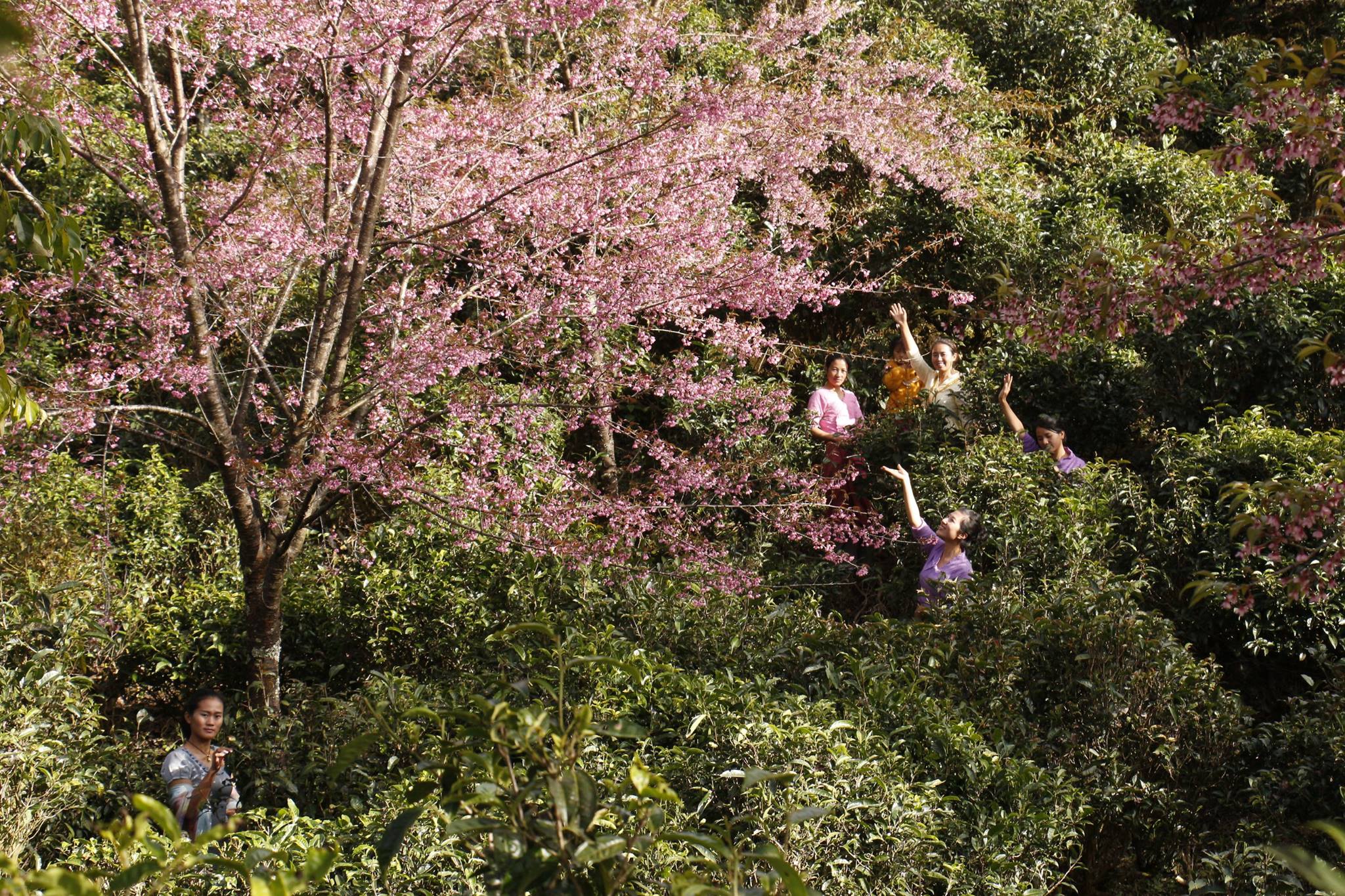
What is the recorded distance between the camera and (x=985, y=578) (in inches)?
219

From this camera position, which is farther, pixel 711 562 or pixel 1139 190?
pixel 1139 190

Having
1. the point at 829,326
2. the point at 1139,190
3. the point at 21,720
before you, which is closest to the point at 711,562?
the point at 21,720

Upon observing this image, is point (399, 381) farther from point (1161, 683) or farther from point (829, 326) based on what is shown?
point (829, 326)

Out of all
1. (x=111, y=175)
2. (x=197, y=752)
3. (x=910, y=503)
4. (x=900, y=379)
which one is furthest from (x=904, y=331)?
(x=197, y=752)

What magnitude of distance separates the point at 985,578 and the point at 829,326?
4906mm

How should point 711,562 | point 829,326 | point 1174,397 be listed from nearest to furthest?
point 711,562 < point 1174,397 < point 829,326

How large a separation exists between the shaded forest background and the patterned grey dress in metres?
0.14

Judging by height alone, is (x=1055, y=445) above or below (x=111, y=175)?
below

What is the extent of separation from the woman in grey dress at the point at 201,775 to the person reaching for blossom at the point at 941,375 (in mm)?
4886

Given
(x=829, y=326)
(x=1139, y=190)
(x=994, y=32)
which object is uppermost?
(x=994, y=32)

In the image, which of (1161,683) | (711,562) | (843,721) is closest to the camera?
(843,721)

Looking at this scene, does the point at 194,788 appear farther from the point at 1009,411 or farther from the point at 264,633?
the point at 1009,411

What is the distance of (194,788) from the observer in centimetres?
439

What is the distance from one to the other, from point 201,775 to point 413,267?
2.50 metres
